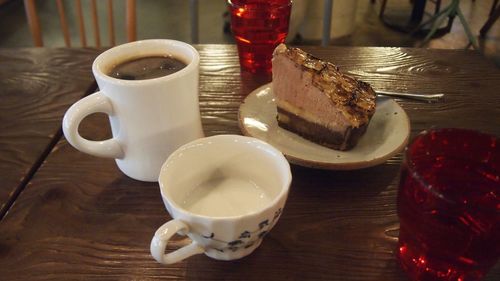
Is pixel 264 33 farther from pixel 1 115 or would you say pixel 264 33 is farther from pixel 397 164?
pixel 1 115

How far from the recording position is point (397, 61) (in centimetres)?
99

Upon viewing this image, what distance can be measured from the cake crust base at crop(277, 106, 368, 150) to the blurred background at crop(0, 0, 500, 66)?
1.65 metres

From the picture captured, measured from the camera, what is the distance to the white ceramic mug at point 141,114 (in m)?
0.56

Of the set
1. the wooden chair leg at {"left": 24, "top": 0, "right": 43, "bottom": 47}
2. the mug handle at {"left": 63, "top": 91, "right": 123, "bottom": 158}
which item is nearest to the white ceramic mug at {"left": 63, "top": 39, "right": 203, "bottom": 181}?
Result: the mug handle at {"left": 63, "top": 91, "right": 123, "bottom": 158}

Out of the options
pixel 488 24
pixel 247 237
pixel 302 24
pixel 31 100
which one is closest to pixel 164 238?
pixel 247 237

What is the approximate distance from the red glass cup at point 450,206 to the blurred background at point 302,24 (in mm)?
1886

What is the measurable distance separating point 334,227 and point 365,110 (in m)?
0.20

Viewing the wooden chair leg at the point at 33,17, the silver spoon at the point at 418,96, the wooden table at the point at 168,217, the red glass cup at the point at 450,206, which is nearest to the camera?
the red glass cup at the point at 450,206

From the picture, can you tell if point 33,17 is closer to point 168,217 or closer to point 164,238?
point 168,217

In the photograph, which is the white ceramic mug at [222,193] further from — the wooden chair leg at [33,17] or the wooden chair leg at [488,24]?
the wooden chair leg at [488,24]

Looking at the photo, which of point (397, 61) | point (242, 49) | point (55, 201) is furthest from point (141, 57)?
point (397, 61)

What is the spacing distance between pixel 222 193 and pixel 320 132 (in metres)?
0.22

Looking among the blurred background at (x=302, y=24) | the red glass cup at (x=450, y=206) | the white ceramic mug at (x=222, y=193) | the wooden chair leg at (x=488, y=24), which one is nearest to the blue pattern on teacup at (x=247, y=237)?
the white ceramic mug at (x=222, y=193)

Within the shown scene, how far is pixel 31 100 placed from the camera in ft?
2.78
